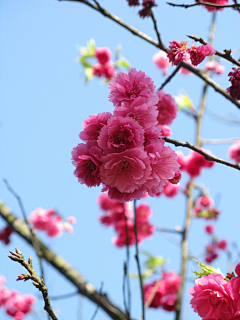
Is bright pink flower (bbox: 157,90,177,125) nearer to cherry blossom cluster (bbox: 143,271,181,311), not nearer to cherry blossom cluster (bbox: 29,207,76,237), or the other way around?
cherry blossom cluster (bbox: 143,271,181,311)

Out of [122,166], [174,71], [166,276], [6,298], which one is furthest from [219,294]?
[6,298]

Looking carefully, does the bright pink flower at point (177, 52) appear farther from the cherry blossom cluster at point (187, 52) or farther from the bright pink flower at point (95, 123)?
the bright pink flower at point (95, 123)

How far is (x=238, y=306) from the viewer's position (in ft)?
3.39

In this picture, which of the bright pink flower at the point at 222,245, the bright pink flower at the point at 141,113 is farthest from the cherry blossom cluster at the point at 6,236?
the bright pink flower at the point at 222,245

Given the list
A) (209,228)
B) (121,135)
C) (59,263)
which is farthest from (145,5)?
(209,228)

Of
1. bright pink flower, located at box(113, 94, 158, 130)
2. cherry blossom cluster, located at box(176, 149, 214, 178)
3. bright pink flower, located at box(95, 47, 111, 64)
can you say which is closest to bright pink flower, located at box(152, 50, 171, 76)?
bright pink flower, located at box(95, 47, 111, 64)

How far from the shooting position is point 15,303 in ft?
17.6

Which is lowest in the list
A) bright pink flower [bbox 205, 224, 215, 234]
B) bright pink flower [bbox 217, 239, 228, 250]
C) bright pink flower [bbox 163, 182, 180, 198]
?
bright pink flower [bbox 163, 182, 180, 198]

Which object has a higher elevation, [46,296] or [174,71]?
[174,71]

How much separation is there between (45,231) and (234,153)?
12.9 ft

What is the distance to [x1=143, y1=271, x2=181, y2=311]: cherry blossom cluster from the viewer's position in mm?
3715

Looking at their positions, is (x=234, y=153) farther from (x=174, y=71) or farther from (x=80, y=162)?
(x=80, y=162)

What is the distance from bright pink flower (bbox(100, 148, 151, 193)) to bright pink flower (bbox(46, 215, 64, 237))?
15.1 feet

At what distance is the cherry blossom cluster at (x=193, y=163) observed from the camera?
154 inches
